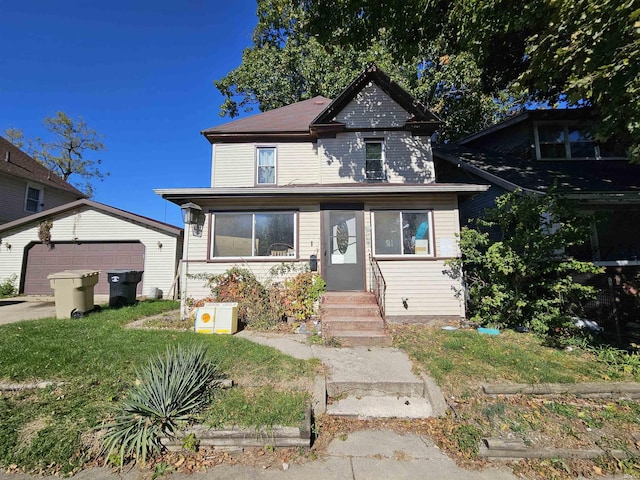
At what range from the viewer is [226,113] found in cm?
1902

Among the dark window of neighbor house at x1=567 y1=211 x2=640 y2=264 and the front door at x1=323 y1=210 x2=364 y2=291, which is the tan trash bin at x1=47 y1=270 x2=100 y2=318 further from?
the dark window of neighbor house at x1=567 y1=211 x2=640 y2=264

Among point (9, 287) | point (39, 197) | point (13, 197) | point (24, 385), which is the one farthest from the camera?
point (39, 197)

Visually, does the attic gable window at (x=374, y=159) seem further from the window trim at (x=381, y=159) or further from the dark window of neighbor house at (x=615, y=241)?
the dark window of neighbor house at (x=615, y=241)

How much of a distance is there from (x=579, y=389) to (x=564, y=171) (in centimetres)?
927

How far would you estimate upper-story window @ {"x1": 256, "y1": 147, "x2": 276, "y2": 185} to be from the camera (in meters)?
9.62

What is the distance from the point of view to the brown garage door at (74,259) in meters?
11.6

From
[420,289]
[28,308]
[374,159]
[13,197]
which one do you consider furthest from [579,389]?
[13,197]

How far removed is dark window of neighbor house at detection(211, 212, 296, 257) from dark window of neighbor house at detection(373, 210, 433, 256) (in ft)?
7.63

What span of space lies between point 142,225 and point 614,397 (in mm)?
14051

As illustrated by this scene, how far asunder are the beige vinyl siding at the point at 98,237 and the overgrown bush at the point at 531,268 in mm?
10806

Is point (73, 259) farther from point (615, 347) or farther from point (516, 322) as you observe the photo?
point (615, 347)

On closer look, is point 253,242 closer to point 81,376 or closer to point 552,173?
point 81,376

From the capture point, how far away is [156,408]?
9.68 ft

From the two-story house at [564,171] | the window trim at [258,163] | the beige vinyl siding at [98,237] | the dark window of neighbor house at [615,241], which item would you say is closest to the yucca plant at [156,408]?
the window trim at [258,163]
